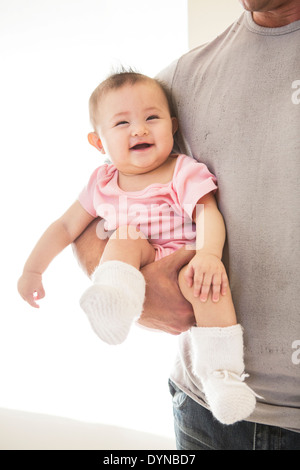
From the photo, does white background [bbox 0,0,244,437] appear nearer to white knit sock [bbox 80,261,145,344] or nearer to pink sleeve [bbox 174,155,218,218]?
pink sleeve [bbox 174,155,218,218]

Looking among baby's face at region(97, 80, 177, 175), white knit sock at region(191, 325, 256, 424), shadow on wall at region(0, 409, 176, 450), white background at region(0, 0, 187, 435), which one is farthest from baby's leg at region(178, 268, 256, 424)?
shadow on wall at region(0, 409, 176, 450)

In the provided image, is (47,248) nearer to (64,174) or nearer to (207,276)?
(207,276)

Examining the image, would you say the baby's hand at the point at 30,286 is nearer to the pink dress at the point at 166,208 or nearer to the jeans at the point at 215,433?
the pink dress at the point at 166,208

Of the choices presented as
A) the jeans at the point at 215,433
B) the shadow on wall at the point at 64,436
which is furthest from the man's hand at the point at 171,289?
the shadow on wall at the point at 64,436

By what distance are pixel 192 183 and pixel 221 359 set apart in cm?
34

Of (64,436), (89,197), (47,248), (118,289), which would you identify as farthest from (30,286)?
(64,436)

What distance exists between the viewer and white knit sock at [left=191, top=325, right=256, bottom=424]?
75cm

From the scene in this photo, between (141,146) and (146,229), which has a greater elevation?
(141,146)

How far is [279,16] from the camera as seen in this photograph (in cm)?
86

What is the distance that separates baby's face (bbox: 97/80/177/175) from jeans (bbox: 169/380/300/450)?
1.64 ft

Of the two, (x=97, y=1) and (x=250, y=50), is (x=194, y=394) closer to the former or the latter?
(x=250, y=50)

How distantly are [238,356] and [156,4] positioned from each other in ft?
4.71

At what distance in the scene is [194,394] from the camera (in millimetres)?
926

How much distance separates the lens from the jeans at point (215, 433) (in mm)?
829
